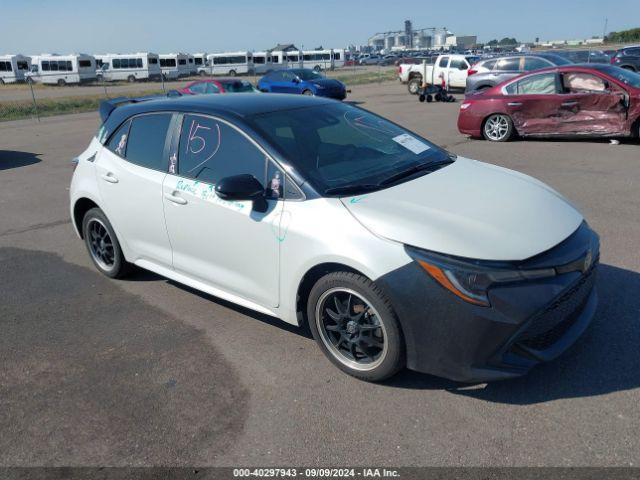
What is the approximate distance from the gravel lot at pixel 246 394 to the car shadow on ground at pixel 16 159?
761 centimetres

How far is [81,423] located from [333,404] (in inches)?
56.2

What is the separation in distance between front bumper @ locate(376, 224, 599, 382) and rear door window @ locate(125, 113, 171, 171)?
2257 millimetres

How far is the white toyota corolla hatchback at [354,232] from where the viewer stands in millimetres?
2852

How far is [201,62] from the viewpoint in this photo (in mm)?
65500

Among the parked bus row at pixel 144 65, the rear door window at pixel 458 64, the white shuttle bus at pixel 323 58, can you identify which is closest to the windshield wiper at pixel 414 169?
the rear door window at pixel 458 64

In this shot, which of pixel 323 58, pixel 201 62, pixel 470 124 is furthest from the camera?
pixel 323 58

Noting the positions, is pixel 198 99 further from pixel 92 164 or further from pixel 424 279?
pixel 424 279

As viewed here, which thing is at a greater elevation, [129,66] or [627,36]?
[627,36]

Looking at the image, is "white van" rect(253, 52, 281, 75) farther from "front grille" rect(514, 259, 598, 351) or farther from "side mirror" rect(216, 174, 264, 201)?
"front grille" rect(514, 259, 598, 351)

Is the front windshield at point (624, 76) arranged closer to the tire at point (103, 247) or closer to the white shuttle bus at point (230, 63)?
the tire at point (103, 247)

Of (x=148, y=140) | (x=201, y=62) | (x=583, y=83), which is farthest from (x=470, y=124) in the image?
(x=201, y=62)

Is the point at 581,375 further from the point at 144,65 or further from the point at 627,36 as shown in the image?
the point at 627,36

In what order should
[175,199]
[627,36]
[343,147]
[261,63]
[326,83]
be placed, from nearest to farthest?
[343,147] → [175,199] → [326,83] → [261,63] → [627,36]

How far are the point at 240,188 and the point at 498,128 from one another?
9493mm
